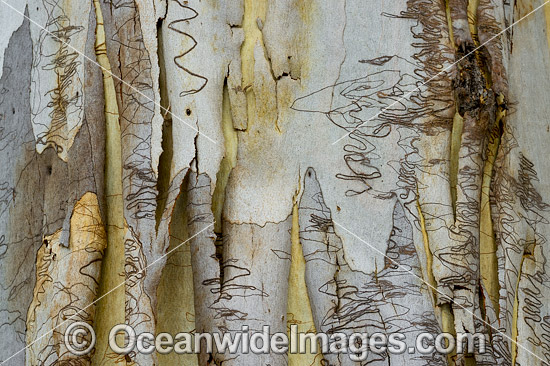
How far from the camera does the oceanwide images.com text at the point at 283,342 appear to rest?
1.00 meters

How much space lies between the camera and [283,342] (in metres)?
1.02

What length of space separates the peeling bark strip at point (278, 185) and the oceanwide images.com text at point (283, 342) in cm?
1

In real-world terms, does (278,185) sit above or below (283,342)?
above

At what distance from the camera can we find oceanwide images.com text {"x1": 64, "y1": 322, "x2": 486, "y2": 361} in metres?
1.00

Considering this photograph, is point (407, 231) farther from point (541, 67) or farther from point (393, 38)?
point (541, 67)

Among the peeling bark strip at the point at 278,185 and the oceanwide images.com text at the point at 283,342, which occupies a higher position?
the peeling bark strip at the point at 278,185

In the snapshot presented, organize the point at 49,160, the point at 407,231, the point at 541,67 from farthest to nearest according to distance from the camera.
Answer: the point at 541,67 < the point at 49,160 < the point at 407,231

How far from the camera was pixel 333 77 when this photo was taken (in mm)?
1095

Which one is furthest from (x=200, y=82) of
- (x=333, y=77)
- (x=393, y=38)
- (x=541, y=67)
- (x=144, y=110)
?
(x=541, y=67)

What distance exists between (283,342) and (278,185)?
0.75 ft

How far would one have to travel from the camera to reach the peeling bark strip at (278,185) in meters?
1.03

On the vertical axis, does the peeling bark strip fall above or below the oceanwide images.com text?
above

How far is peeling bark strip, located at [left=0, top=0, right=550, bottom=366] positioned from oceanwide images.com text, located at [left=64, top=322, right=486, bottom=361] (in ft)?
0.03

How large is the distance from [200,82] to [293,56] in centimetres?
15
